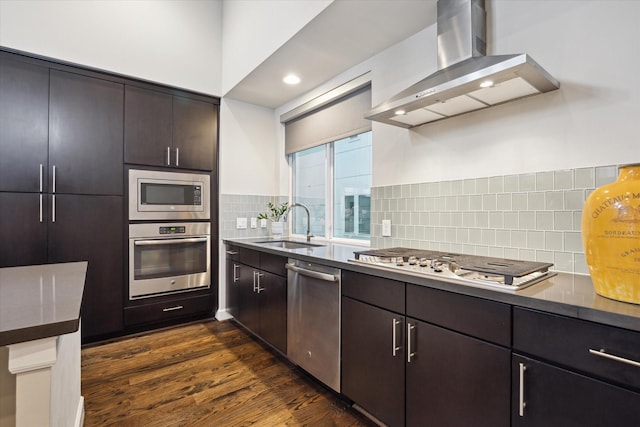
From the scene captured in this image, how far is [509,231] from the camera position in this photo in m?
1.64

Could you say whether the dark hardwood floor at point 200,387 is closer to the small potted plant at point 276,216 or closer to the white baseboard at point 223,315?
the white baseboard at point 223,315

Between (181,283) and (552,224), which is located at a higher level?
(552,224)

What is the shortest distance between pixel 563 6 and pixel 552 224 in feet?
3.38

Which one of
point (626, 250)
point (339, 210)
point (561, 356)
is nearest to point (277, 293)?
point (339, 210)

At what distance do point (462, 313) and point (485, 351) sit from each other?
5.8 inches

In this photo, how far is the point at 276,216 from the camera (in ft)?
11.8

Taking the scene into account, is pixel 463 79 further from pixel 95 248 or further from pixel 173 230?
pixel 95 248

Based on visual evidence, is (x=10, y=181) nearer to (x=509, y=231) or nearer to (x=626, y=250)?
(x=509, y=231)

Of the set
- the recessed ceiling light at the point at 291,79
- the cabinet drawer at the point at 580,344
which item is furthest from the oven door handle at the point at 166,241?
the cabinet drawer at the point at 580,344

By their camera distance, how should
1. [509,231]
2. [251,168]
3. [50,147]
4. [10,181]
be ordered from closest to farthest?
1. [509,231]
2. [10,181]
3. [50,147]
4. [251,168]

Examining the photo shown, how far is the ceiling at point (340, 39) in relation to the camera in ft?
6.15

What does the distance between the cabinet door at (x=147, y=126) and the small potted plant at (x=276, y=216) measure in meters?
1.16

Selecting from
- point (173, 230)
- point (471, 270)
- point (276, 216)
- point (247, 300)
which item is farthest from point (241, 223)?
point (471, 270)

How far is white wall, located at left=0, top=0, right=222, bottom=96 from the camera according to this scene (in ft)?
7.98
